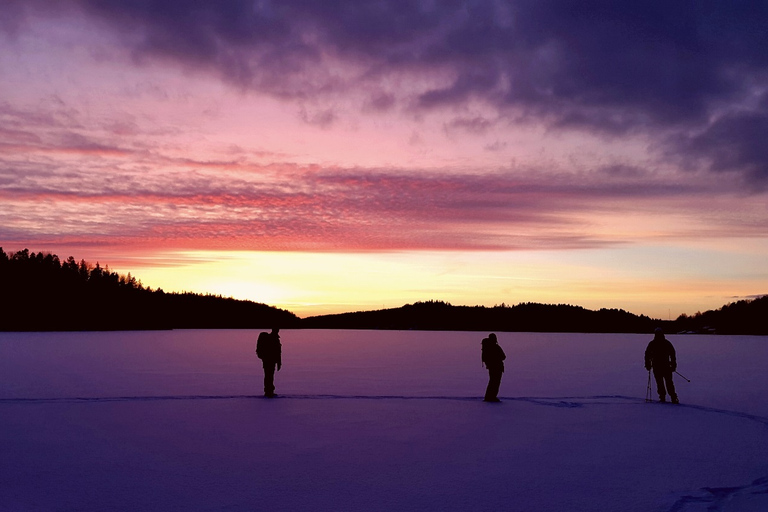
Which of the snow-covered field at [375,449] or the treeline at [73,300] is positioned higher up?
the treeline at [73,300]

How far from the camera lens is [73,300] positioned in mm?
127312

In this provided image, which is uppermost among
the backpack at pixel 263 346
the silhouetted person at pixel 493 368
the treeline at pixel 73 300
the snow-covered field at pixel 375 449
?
the treeline at pixel 73 300

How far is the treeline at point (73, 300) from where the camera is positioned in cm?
11525

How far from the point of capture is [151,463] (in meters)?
9.19

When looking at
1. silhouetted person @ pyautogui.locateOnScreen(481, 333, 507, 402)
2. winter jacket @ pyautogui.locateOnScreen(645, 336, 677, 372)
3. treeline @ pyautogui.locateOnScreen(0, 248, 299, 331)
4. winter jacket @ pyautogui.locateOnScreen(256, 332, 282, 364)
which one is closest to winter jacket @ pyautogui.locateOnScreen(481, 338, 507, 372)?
silhouetted person @ pyautogui.locateOnScreen(481, 333, 507, 402)

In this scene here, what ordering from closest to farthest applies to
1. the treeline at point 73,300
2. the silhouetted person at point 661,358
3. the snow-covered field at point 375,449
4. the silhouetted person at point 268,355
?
Result: the snow-covered field at point 375,449 → the silhouetted person at point 661,358 → the silhouetted person at point 268,355 → the treeline at point 73,300

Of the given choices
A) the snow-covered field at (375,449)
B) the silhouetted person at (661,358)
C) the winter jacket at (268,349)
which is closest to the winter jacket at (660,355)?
the silhouetted person at (661,358)

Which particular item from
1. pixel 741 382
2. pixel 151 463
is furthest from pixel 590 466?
pixel 741 382

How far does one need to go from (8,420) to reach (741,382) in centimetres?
2383

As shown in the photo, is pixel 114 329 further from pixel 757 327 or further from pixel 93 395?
pixel 757 327

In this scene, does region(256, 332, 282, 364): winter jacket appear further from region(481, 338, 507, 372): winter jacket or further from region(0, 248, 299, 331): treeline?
region(0, 248, 299, 331): treeline

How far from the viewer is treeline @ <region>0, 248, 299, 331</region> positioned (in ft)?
378

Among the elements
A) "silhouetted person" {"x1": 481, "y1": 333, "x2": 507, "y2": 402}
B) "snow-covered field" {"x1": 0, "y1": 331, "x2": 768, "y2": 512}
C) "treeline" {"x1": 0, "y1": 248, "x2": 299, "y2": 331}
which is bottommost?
"snow-covered field" {"x1": 0, "y1": 331, "x2": 768, "y2": 512}

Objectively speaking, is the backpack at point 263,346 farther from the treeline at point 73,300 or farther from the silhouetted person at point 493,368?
the treeline at point 73,300
